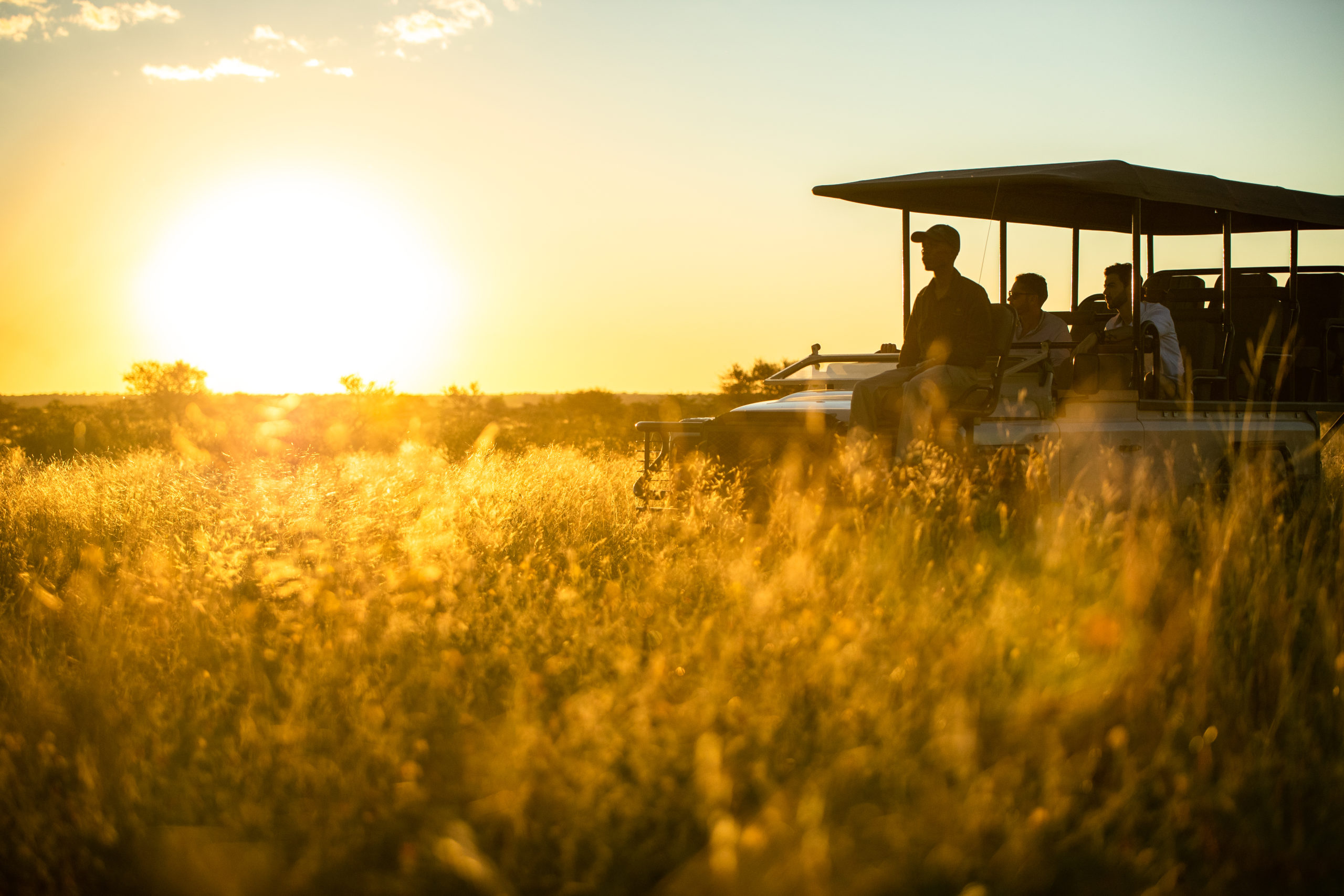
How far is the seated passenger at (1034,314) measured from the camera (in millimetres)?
7734

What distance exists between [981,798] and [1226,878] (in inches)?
24.1

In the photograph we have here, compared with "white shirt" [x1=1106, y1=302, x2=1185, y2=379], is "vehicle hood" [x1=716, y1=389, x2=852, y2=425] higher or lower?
lower

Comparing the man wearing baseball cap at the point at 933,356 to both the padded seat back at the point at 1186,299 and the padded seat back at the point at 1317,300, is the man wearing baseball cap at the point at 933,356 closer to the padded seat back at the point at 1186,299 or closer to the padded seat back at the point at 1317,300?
the padded seat back at the point at 1186,299

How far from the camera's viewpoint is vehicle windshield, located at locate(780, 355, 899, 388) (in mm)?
7754

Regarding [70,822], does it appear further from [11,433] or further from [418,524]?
[11,433]

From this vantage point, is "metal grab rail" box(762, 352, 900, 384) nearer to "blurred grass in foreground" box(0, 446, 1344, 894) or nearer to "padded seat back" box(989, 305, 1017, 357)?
"padded seat back" box(989, 305, 1017, 357)

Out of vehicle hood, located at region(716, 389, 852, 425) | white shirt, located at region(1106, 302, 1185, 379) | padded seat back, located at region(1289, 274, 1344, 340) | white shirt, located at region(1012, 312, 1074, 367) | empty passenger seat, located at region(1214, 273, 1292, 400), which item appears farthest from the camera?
padded seat back, located at region(1289, 274, 1344, 340)

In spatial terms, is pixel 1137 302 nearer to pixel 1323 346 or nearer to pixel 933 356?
pixel 933 356

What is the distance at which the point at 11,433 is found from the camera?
20953 millimetres

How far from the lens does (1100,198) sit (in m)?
7.62

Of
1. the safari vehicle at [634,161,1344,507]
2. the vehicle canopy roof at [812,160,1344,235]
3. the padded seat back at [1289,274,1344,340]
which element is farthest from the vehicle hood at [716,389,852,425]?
the padded seat back at [1289,274,1344,340]

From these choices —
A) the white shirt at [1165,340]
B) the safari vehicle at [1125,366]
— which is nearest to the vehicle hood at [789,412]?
the safari vehicle at [1125,366]

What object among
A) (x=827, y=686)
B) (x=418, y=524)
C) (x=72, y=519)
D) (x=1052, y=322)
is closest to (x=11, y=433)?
(x=72, y=519)

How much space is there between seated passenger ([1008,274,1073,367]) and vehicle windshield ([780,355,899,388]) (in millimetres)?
1118
